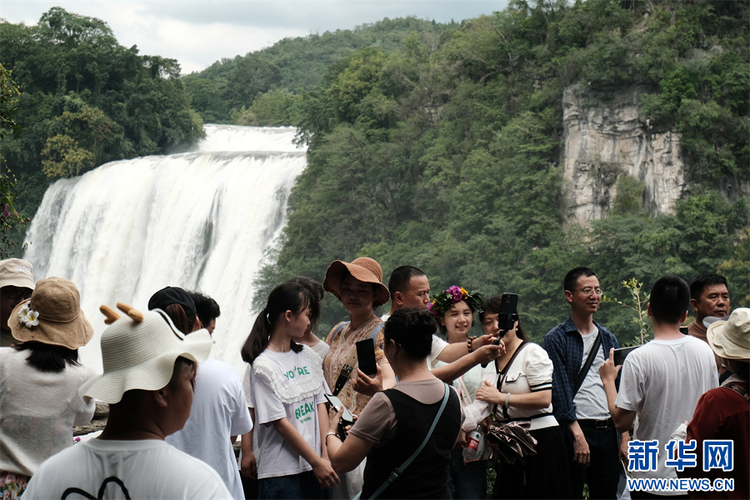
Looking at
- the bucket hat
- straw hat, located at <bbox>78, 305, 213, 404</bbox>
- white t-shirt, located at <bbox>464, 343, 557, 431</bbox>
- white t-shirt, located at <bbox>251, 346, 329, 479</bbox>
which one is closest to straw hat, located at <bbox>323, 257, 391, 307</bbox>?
white t-shirt, located at <bbox>251, 346, 329, 479</bbox>

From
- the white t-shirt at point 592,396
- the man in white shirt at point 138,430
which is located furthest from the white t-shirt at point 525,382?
the man in white shirt at point 138,430

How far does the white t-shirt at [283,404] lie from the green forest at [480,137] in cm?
1757

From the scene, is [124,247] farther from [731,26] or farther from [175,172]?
[731,26]

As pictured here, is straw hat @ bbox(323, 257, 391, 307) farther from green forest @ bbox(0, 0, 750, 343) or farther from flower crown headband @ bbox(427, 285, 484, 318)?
green forest @ bbox(0, 0, 750, 343)

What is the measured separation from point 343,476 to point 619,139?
2183 cm

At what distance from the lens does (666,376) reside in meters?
3.26

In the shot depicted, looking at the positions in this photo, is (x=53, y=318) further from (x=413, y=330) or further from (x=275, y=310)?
(x=413, y=330)

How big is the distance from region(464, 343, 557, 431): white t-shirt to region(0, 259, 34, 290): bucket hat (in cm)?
202

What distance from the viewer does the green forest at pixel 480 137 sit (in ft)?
70.3

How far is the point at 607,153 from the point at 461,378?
69.6ft

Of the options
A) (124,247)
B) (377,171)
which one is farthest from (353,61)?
(124,247)

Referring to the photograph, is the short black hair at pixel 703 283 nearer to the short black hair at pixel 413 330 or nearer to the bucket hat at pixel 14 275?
the short black hair at pixel 413 330

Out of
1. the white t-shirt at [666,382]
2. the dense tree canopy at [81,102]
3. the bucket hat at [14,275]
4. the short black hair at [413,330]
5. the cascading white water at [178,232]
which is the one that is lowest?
the cascading white water at [178,232]

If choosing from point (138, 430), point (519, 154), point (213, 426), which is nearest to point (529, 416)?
point (213, 426)
